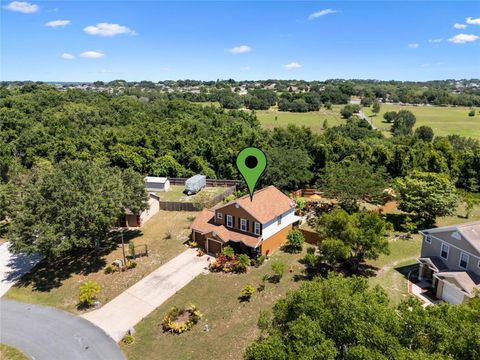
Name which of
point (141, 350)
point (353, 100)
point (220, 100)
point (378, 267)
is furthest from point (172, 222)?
point (353, 100)

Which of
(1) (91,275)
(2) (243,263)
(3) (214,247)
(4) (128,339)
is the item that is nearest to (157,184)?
(3) (214,247)

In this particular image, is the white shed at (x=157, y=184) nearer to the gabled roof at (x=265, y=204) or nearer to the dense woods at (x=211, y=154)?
the dense woods at (x=211, y=154)

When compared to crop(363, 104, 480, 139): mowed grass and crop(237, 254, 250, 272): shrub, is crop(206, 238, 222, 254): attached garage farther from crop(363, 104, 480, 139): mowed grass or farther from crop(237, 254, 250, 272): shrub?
crop(363, 104, 480, 139): mowed grass

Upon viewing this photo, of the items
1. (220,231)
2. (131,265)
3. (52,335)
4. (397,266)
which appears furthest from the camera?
(220,231)

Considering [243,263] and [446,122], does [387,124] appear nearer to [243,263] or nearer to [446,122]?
[446,122]

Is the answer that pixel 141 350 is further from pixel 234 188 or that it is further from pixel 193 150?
pixel 193 150

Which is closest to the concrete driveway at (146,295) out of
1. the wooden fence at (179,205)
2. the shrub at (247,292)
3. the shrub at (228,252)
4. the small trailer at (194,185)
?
the shrub at (228,252)

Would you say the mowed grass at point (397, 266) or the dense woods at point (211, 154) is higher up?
the dense woods at point (211, 154)
